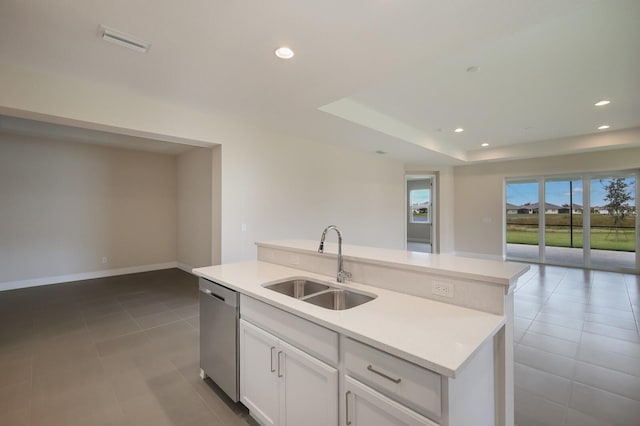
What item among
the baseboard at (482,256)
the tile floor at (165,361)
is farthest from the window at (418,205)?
the tile floor at (165,361)

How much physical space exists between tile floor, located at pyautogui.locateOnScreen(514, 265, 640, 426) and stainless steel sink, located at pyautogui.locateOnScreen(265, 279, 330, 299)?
162 centimetres

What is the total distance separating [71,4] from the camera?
1910mm

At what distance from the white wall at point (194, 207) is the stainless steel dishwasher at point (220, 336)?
3070 millimetres

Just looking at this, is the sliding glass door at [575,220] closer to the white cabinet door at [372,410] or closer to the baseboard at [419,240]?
the baseboard at [419,240]

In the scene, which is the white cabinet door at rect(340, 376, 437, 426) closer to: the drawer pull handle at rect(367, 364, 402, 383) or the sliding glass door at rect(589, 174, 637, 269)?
the drawer pull handle at rect(367, 364, 402, 383)

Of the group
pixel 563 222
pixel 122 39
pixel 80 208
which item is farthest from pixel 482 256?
pixel 80 208

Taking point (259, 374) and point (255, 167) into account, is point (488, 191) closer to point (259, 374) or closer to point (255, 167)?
point (255, 167)

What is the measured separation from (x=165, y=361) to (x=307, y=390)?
186 centimetres

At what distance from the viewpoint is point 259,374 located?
1761mm

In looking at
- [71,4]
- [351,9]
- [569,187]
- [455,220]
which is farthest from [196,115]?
[569,187]

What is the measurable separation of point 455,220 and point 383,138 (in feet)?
14.8

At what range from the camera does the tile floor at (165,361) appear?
1960mm

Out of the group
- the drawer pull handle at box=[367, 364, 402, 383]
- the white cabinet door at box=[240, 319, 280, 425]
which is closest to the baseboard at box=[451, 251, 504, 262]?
the white cabinet door at box=[240, 319, 280, 425]

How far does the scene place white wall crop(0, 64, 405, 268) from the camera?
2947 millimetres
